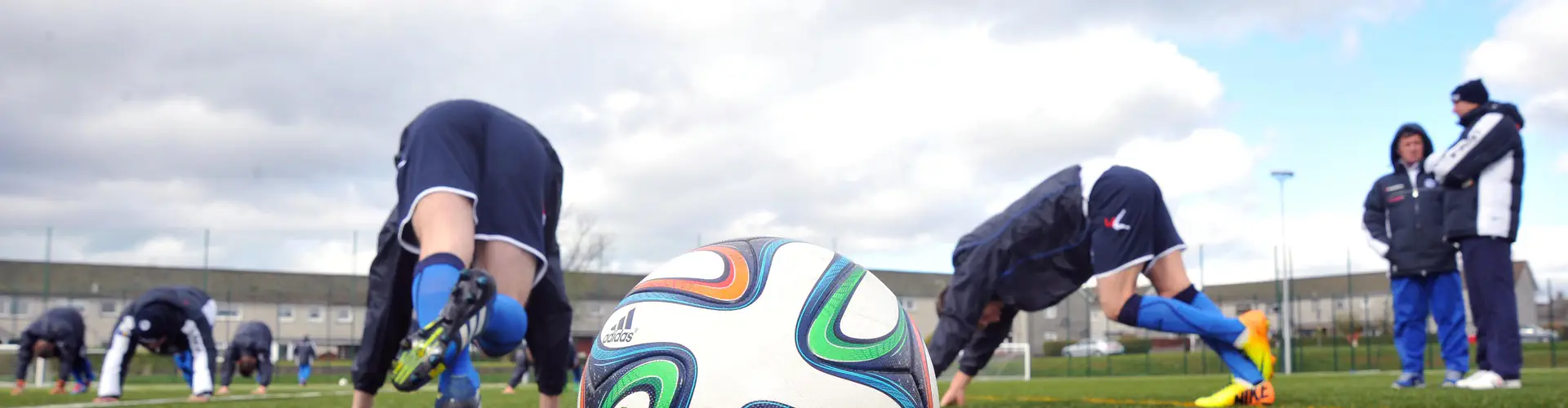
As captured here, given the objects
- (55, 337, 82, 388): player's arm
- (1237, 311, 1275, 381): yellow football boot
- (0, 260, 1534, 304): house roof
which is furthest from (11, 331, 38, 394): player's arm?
(1237, 311, 1275, 381): yellow football boot

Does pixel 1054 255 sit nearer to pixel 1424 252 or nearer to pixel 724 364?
pixel 1424 252

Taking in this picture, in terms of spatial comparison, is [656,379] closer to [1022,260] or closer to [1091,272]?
[1022,260]

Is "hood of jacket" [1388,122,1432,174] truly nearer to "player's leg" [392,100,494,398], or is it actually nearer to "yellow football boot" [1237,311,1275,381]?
"yellow football boot" [1237,311,1275,381]

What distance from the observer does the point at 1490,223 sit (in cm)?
641

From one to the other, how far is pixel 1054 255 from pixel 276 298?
165 ft

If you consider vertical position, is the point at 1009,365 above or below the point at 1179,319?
below

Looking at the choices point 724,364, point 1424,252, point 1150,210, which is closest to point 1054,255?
point 1150,210

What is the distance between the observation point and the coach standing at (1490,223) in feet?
20.9

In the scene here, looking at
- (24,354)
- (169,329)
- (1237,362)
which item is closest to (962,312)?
(1237,362)

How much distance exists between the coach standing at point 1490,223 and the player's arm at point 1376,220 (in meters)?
1.17

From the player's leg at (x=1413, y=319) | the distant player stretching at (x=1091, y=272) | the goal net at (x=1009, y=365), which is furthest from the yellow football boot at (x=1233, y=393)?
the goal net at (x=1009, y=365)

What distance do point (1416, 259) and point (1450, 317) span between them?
0.47 meters

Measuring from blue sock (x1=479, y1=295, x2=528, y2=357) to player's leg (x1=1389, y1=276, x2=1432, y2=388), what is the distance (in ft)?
22.2

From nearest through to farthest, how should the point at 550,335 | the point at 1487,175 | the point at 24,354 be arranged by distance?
the point at 550,335
the point at 1487,175
the point at 24,354
